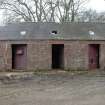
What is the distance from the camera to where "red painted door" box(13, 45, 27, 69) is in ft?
106

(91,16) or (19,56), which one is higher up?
(91,16)

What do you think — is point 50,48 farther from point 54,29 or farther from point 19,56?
point 19,56

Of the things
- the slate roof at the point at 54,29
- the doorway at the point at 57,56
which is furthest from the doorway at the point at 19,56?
the doorway at the point at 57,56

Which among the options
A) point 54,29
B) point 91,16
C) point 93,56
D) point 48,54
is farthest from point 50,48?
point 91,16

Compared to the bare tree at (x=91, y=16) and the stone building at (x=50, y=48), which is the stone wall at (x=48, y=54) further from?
A: the bare tree at (x=91, y=16)

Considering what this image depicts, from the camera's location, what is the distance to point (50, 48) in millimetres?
31688

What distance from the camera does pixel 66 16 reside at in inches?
2094

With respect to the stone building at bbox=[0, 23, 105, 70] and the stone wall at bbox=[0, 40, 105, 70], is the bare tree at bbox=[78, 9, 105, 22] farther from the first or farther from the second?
the stone wall at bbox=[0, 40, 105, 70]

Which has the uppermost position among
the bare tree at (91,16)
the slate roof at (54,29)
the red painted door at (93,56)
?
the bare tree at (91,16)

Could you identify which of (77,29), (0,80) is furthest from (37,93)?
(77,29)

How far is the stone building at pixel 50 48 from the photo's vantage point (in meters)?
31.6

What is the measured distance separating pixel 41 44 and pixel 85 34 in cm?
437

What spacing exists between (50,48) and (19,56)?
3.23m

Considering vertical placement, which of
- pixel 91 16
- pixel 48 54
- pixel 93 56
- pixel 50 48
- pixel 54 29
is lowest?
pixel 93 56
